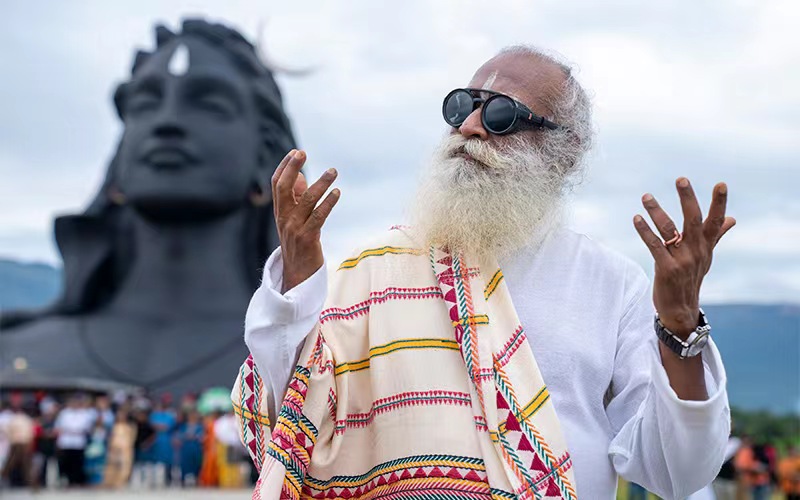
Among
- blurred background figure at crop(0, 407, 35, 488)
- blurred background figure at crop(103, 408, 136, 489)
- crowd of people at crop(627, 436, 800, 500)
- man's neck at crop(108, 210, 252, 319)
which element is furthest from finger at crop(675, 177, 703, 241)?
man's neck at crop(108, 210, 252, 319)

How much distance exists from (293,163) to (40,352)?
Answer: 1565 centimetres

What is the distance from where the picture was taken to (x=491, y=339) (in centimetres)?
260

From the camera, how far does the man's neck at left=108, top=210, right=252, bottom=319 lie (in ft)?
56.3

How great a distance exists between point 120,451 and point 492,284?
12.5 metres

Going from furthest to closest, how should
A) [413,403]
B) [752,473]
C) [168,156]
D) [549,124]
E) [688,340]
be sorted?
[168,156], [752,473], [549,124], [413,403], [688,340]

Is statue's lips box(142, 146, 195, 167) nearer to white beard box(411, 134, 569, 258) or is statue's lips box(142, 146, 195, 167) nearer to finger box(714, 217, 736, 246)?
white beard box(411, 134, 569, 258)

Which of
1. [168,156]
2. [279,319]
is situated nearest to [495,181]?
[279,319]

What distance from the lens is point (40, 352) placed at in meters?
17.0

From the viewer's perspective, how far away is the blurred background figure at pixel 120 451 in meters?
14.2

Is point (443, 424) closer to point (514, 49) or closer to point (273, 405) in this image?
point (273, 405)

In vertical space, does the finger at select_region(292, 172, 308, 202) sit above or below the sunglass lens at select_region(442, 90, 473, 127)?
below

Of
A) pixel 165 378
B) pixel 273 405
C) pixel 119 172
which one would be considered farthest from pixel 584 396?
pixel 119 172

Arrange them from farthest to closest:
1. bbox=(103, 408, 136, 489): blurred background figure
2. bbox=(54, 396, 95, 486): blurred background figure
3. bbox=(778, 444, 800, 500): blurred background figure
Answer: bbox=(103, 408, 136, 489): blurred background figure, bbox=(54, 396, 95, 486): blurred background figure, bbox=(778, 444, 800, 500): blurred background figure

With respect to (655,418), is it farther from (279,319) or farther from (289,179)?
(289,179)
